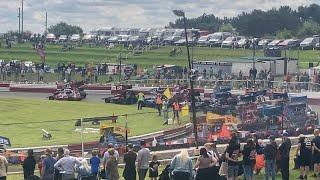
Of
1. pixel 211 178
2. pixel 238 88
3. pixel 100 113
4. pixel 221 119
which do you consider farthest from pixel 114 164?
pixel 238 88

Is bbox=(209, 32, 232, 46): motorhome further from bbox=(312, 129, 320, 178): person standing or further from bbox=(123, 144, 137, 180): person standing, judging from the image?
bbox=(123, 144, 137, 180): person standing

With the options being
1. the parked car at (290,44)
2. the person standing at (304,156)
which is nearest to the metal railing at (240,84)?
the person standing at (304,156)

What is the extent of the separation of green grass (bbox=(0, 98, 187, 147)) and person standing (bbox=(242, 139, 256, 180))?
38.1 ft

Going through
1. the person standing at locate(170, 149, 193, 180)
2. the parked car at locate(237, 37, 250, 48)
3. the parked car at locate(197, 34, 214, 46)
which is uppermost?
the parked car at locate(197, 34, 214, 46)

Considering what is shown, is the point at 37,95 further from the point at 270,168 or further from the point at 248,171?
the point at 248,171

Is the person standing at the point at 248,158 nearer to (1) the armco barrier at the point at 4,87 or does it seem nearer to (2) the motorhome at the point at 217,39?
(1) the armco barrier at the point at 4,87

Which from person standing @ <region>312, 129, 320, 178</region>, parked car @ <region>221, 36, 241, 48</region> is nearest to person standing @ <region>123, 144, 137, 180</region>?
person standing @ <region>312, 129, 320, 178</region>

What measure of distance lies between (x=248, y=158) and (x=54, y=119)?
26.1 meters

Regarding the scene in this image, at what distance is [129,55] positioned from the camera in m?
97.9

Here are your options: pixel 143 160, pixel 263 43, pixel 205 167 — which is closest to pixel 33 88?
pixel 143 160

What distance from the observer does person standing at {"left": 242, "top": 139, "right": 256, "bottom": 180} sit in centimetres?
1897

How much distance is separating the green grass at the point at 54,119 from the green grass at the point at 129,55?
109 ft

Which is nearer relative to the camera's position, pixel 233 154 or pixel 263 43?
pixel 233 154

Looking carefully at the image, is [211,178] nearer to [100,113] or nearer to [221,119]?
[221,119]
